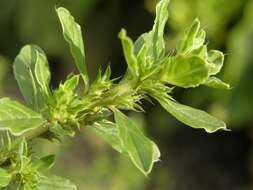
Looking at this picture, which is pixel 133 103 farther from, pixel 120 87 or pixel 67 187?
pixel 67 187

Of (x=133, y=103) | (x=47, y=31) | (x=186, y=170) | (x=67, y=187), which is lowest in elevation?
(x=186, y=170)

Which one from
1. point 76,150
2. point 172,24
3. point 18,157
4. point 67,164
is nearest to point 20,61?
point 18,157

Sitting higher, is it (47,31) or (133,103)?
(133,103)

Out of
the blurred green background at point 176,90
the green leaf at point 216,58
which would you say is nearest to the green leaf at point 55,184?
the green leaf at point 216,58

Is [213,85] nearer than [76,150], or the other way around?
[213,85]

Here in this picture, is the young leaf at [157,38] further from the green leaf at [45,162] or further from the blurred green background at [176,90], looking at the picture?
the blurred green background at [176,90]

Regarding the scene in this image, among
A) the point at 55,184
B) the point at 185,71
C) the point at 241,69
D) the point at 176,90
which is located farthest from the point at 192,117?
the point at 176,90
